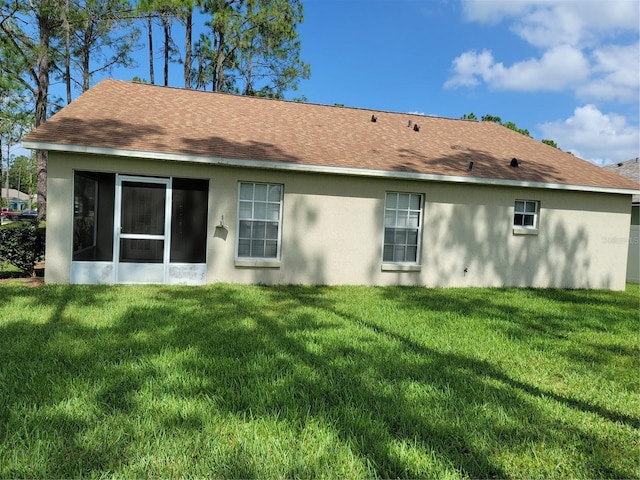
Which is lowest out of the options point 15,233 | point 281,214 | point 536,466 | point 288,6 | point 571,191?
point 536,466

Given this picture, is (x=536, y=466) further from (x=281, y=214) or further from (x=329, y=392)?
(x=281, y=214)

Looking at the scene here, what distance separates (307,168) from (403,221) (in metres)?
2.79

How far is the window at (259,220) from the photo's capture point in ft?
31.6

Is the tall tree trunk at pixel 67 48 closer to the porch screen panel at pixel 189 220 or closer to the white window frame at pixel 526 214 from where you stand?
the porch screen panel at pixel 189 220

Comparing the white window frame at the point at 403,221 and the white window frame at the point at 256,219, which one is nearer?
the white window frame at the point at 256,219

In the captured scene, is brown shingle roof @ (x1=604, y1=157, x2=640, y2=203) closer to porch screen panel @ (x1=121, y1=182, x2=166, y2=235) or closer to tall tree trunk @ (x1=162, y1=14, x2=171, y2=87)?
porch screen panel @ (x1=121, y1=182, x2=166, y2=235)

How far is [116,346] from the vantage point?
4977 mm

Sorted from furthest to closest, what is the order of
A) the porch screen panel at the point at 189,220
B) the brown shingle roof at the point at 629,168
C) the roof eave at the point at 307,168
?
the brown shingle roof at the point at 629,168 → the porch screen panel at the point at 189,220 → the roof eave at the point at 307,168

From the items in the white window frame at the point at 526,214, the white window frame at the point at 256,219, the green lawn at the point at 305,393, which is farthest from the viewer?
the white window frame at the point at 526,214

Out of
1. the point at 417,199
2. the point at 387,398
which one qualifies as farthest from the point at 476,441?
the point at 417,199

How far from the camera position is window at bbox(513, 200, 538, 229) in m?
11.4

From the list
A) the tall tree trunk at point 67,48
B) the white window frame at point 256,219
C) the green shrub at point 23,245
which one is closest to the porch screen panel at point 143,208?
the white window frame at point 256,219

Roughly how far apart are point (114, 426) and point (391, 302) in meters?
5.84

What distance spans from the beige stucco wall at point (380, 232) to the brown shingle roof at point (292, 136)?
1.35 feet
